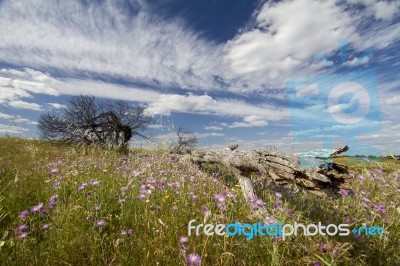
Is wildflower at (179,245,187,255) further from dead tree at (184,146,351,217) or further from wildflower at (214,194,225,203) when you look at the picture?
dead tree at (184,146,351,217)

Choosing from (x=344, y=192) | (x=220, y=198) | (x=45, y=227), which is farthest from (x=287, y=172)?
(x=45, y=227)

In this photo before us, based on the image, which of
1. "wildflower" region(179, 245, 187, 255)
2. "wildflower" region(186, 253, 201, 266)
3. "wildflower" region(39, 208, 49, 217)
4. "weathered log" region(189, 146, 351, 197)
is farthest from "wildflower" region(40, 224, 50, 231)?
"weathered log" region(189, 146, 351, 197)

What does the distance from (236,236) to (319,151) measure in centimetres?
255

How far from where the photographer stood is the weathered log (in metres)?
4.83

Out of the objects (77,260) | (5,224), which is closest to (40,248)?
(77,260)

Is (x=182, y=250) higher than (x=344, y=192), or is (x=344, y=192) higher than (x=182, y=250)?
(x=344, y=192)

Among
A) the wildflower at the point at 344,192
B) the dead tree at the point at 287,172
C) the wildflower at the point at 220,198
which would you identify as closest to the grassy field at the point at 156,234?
the wildflower at the point at 220,198

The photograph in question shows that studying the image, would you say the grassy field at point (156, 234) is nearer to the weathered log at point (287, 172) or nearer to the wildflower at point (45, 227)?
the wildflower at point (45, 227)

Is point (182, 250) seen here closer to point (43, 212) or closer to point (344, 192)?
point (43, 212)

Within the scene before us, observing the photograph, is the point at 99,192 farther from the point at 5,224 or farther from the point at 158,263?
the point at 158,263

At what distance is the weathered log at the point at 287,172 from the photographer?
4828 mm

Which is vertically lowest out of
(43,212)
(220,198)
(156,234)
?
(156,234)

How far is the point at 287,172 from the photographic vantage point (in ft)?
17.3

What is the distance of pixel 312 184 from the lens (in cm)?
491
